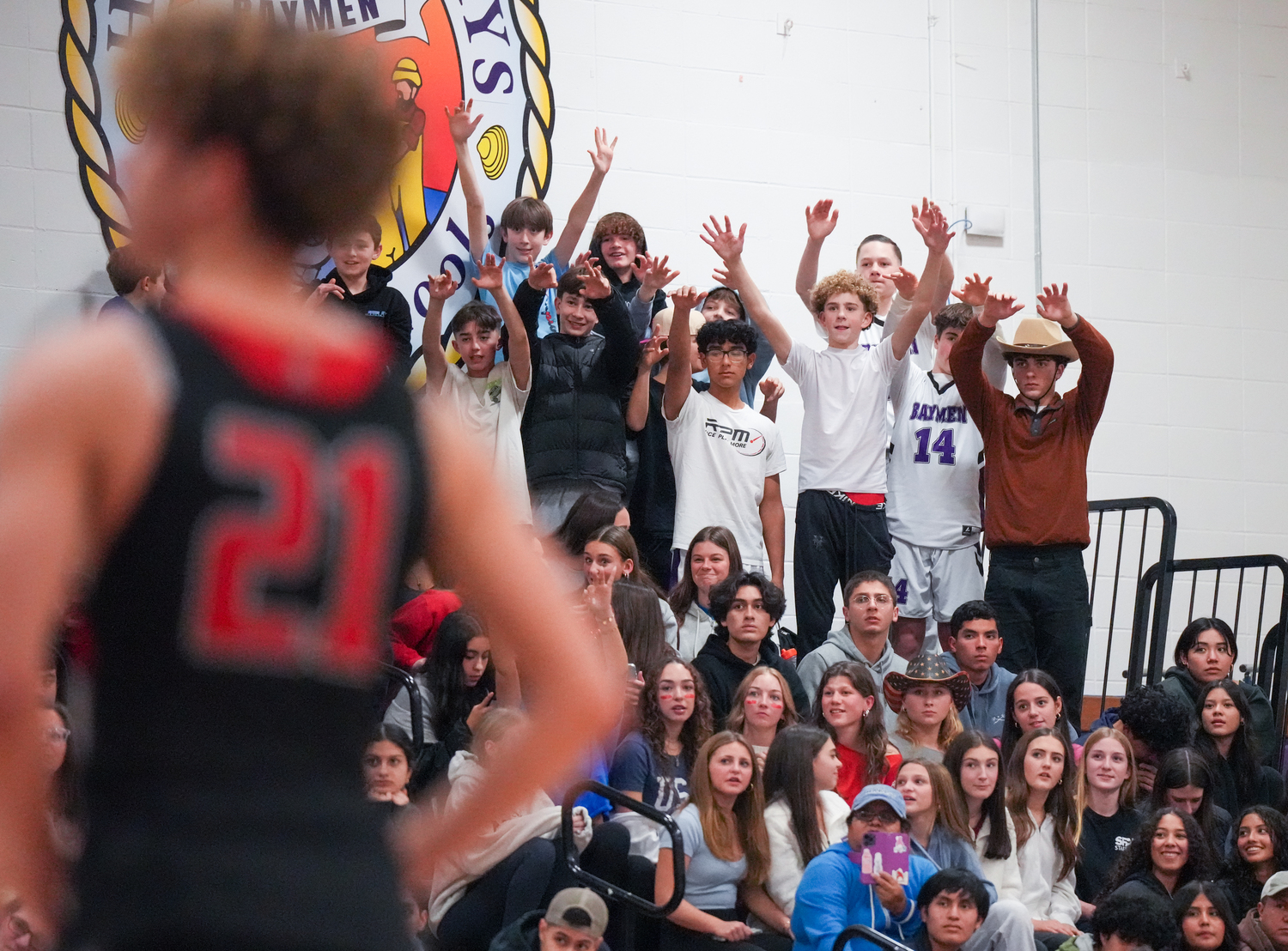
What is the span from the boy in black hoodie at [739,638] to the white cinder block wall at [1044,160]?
2.45 metres

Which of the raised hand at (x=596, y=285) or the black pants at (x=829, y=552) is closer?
the raised hand at (x=596, y=285)

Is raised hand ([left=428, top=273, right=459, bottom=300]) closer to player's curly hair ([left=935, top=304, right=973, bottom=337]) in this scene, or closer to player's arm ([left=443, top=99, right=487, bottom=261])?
player's arm ([left=443, top=99, right=487, bottom=261])

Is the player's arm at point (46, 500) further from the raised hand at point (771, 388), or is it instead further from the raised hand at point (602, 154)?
the raised hand at point (602, 154)

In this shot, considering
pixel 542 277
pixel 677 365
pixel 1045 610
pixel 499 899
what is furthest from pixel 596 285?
pixel 499 899

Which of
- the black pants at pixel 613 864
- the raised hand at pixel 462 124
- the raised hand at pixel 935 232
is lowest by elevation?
the black pants at pixel 613 864

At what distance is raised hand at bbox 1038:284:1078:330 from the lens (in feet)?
19.5

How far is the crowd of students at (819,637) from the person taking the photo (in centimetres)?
464

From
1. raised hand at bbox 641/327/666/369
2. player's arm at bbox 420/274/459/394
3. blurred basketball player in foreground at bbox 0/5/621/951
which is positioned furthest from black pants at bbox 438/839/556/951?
blurred basketball player in foreground at bbox 0/5/621/951

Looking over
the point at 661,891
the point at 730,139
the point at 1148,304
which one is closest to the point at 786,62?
the point at 730,139

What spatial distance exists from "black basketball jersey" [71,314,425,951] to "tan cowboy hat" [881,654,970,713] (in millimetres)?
4595

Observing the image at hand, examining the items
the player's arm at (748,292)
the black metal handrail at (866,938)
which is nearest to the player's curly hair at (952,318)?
the player's arm at (748,292)

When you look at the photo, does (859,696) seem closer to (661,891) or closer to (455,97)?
(661,891)

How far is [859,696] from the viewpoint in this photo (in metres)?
5.20

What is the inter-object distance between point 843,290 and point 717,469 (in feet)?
3.09
